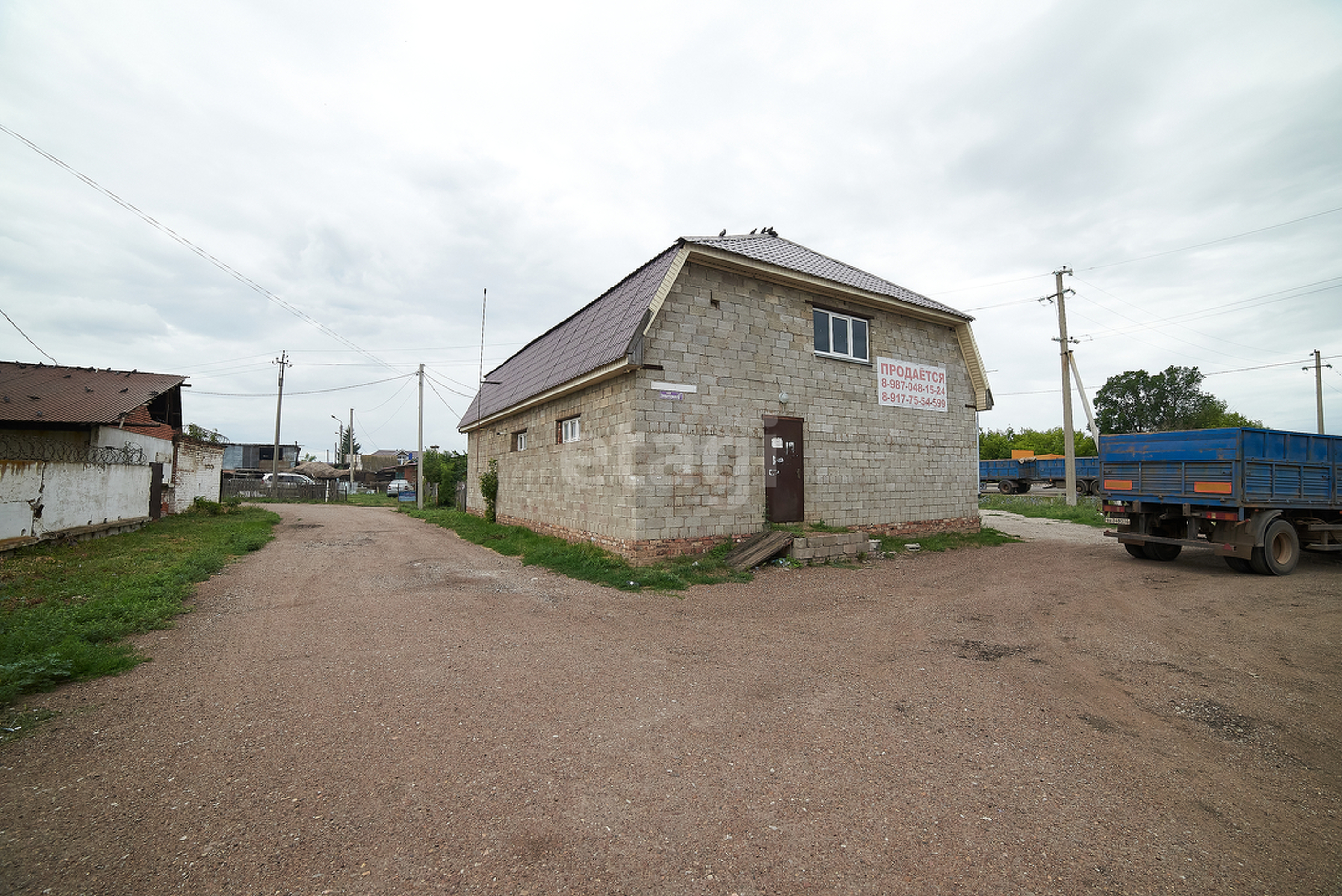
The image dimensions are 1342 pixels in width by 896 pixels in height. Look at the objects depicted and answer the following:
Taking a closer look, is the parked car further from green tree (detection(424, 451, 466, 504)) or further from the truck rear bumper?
the truck rear bumper

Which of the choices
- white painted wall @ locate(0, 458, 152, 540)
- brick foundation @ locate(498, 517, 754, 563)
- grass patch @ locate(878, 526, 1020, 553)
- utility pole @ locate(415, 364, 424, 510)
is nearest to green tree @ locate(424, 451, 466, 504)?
utility pole @ locate(415, 364, 424, 510)

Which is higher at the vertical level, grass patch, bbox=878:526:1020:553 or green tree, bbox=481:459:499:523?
green tree, bbox=481:459:499:523

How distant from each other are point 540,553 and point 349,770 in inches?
322

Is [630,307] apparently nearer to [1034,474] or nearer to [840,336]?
[840,336]

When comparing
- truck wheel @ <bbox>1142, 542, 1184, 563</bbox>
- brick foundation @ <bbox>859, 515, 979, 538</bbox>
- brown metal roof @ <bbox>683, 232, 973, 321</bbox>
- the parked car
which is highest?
brown metal roof @ <bbox>683, 232, 973, 321</bbox>

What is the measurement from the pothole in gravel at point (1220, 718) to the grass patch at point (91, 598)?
860cm

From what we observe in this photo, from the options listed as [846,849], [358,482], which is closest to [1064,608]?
[846,849]

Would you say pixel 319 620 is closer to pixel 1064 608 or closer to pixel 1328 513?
pixel 1064 608

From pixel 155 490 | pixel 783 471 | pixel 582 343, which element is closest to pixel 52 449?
pixel 155 490

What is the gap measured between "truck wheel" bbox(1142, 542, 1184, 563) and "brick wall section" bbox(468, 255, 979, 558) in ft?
13.1

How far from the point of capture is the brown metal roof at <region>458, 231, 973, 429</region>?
10.5 metres

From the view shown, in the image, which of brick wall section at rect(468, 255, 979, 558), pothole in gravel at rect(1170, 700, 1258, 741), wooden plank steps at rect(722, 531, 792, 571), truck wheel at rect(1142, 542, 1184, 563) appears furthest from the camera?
truck wheel at rect(1142, 542, 1184, 563)

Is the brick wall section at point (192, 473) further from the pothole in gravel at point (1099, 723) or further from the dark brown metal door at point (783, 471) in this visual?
the pothole in gravel at point (1099, 723)

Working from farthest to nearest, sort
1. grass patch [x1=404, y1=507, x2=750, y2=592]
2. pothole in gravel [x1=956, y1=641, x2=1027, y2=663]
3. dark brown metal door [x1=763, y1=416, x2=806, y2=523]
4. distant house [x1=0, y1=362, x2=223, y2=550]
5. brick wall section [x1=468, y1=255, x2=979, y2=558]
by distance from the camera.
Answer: dark brown metal door [x1=763, y1=416, x2=806, y2=523], distant house [x1=0, y1=362, x2=223, y2=550], brick wall section [x1=468, y1=255, x2=979, y2=558], grass patch [x1=404, y1=507, x2=750, y2=592], pothole in gravel [x1=956, y1=641, x2=1027, y2=663]
